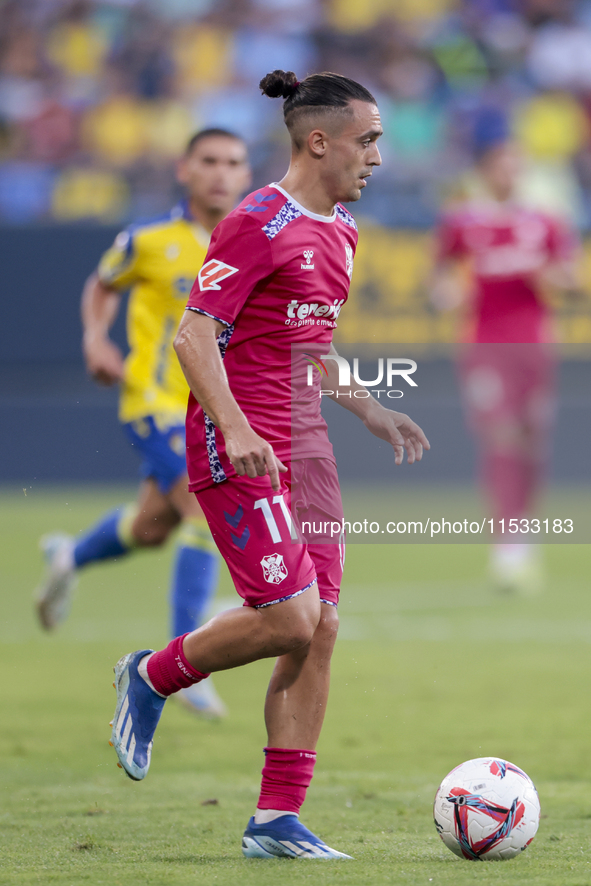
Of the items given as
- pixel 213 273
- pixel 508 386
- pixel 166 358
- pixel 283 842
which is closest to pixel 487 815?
pixel 283 842

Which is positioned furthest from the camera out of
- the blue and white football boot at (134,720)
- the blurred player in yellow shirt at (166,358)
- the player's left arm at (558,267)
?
the player's left arm at (558,267)

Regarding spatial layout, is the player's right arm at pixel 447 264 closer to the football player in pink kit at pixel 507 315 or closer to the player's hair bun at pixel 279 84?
the football player in pink kit at pixel 507 315

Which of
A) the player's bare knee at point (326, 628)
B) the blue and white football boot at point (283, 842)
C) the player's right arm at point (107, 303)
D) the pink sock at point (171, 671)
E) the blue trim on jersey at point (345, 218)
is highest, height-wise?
the player's right arm at point (107, 303)

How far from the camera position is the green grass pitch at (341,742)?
10.4 feet

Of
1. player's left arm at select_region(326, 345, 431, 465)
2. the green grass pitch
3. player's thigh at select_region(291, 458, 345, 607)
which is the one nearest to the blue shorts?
the green grass pitch

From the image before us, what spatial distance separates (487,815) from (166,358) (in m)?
3.25

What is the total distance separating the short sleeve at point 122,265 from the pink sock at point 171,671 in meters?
2.84

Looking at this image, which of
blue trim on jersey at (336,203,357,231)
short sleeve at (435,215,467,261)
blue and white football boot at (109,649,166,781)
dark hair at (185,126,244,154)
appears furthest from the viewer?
short sleeve at (435,215,467,261)

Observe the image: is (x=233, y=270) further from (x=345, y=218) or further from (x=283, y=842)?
(x=283, y=842)

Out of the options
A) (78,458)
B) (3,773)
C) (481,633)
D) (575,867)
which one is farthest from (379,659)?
(78,458)

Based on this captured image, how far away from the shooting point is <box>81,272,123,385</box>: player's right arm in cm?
568

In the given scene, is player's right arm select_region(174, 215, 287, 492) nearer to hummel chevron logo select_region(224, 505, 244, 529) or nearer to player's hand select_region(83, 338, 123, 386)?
hummel chevron logo select_region(224, 505, 244, 529)

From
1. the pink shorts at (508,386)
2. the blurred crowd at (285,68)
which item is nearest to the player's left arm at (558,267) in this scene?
the pink shorts at (508,386)

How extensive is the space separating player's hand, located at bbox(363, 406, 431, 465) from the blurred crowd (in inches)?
425
